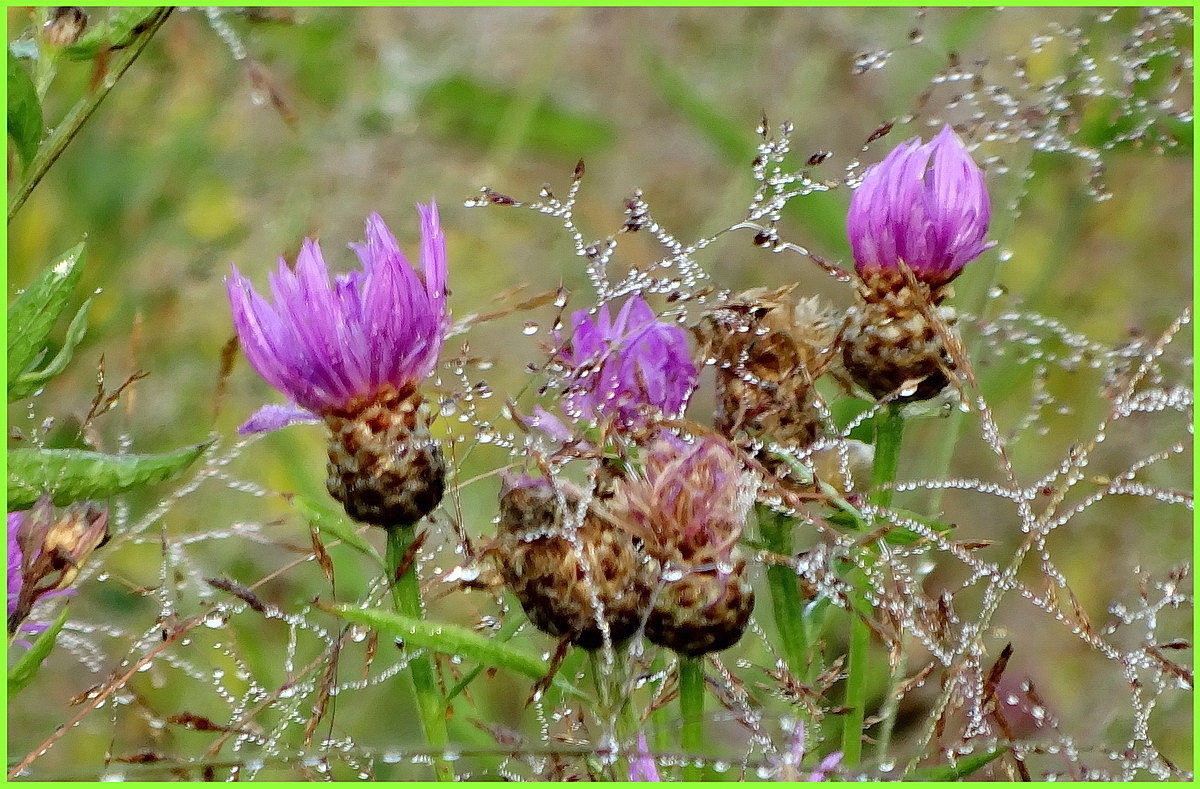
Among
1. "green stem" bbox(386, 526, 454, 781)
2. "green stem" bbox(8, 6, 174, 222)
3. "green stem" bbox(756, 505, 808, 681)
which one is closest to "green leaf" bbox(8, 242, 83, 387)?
"green stem" bbox(8, 6, 174, 222)

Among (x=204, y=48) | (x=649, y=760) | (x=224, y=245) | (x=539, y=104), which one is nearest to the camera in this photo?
(x=649, y=760)

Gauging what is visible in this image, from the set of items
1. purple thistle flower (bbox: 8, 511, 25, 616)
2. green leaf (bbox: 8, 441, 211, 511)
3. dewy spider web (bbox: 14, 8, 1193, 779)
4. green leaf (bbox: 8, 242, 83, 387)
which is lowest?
dewy spider web (bbox: 14, 8, 1193, 779)

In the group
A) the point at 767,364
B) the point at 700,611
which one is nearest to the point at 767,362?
the point at 767,364

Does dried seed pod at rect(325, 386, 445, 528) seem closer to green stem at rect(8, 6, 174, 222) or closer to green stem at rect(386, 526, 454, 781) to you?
green stem at rect(386, 526, 454, 781)

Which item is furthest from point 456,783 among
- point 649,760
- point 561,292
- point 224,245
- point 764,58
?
point 764,58

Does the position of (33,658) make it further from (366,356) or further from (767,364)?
(767,364)

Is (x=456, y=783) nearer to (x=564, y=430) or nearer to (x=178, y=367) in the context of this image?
(x=564, y=430)

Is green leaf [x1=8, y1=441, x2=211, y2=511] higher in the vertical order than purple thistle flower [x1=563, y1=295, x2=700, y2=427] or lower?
higher

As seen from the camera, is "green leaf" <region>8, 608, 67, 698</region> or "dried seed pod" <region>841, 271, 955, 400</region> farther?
"dried seed pod" <region>841, 271, 955, 400</region>
